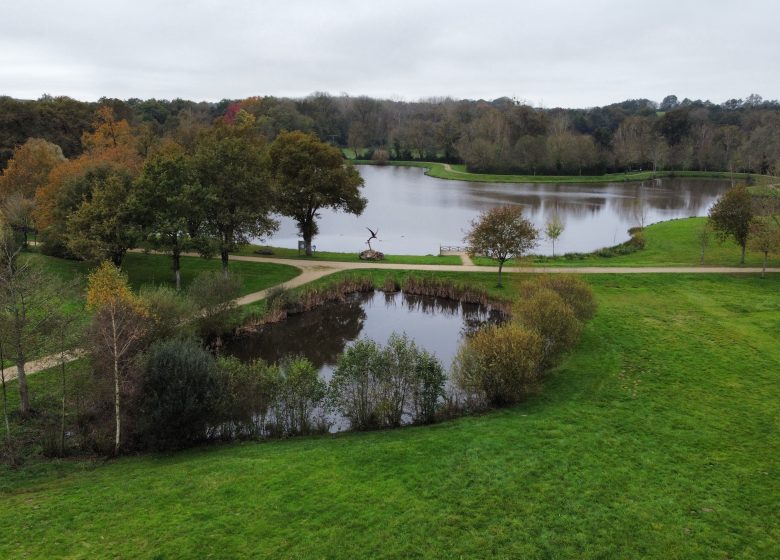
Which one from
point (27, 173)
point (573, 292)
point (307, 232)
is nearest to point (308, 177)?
point (307, 232)

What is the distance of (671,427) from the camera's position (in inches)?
623

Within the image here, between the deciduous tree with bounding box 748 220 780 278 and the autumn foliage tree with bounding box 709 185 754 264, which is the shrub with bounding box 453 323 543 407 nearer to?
the deciduous tree with bounding box 748 220 780 278

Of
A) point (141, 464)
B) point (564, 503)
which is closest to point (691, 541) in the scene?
point (564, 503)

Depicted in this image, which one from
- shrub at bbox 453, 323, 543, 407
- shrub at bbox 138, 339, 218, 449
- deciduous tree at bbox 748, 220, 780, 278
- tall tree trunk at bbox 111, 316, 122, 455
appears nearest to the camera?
tall tree trunk at bbox 111, 316, 122, 455

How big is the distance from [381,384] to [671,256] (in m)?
29.8

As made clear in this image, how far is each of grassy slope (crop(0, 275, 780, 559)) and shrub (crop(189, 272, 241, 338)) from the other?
379 inches

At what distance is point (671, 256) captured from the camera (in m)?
38.8

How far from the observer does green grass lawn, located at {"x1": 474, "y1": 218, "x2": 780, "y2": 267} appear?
36.1m

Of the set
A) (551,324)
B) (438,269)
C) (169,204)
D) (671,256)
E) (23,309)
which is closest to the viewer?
(23,309)

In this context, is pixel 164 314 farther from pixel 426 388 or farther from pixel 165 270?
pixel 165 270

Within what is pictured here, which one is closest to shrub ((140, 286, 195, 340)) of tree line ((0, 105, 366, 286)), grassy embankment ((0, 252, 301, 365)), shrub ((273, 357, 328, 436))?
shrub ((273, 357, 328, 436))

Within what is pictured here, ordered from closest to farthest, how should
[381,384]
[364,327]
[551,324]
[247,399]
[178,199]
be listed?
[247,399] → [381,384] → [551,324] → [364,327] → [178,199]

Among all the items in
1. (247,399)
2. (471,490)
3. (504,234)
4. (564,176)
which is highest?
(564,176)

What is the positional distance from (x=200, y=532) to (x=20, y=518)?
3.85m
